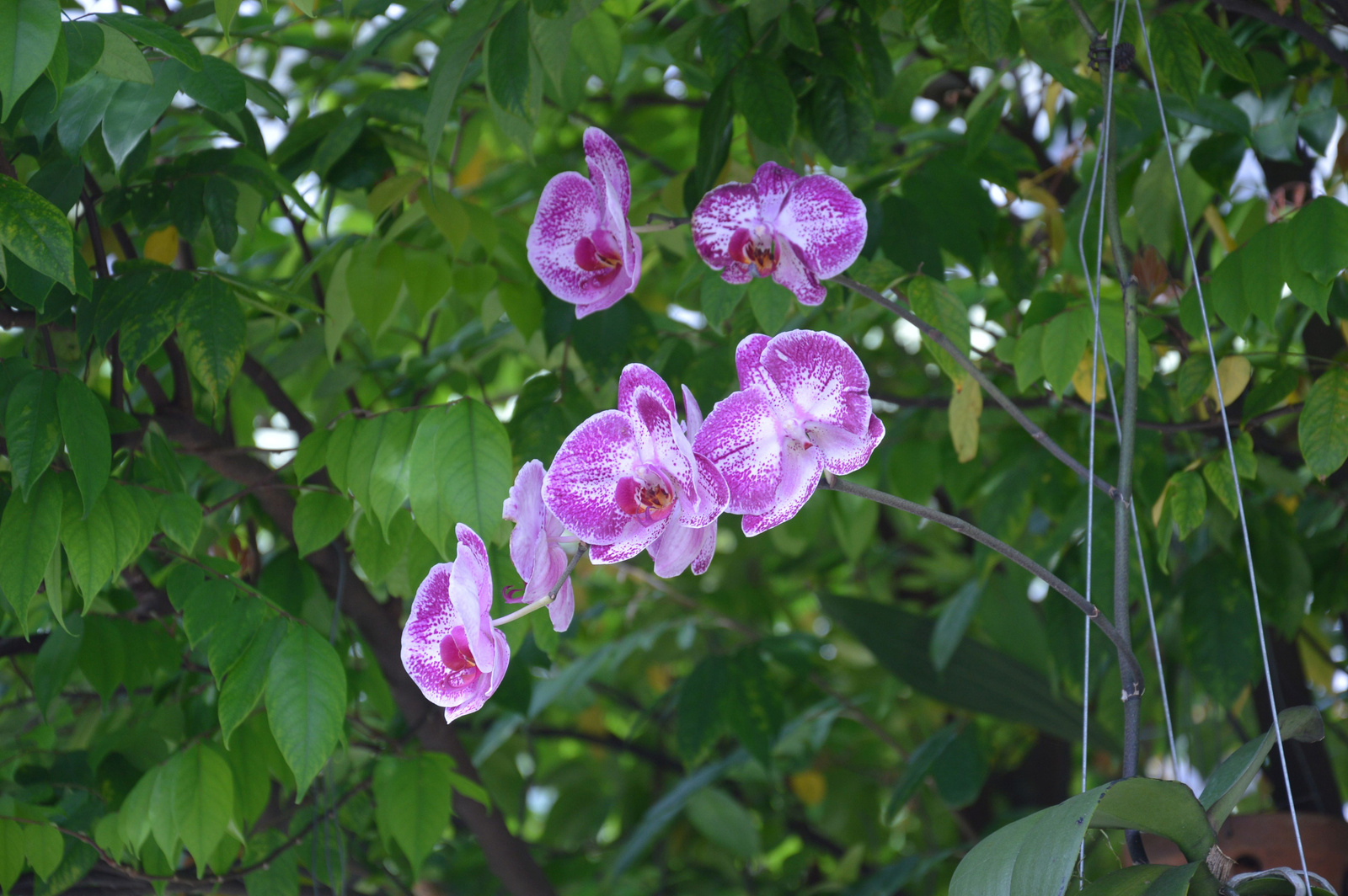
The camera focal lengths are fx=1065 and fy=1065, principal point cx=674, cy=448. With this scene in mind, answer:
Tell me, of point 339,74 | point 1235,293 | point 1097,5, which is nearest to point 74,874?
point 339,74

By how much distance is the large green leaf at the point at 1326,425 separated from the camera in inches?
29.4

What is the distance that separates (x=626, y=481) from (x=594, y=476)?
16 millimetres

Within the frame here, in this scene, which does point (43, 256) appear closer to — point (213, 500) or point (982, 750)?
point (213, 500)

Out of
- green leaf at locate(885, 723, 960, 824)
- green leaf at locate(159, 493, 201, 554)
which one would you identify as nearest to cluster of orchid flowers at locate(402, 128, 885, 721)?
green leaf at locate(159, 493, 201, 554)

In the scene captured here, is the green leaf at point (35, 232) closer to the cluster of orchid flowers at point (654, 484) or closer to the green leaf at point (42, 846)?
the cluster of orchid flowers at point (654, 484)

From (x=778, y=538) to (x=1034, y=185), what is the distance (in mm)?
590

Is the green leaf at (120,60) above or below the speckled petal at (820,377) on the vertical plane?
above

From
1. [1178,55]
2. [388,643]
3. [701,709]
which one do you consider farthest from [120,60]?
[701,709]

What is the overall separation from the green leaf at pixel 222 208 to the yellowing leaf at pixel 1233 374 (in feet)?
2.64

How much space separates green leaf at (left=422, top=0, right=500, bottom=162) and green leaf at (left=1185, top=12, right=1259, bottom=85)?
1.81ft

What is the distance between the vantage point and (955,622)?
1355 millimetres

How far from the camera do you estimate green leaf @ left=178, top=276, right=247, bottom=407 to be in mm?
812

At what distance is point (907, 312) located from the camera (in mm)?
635

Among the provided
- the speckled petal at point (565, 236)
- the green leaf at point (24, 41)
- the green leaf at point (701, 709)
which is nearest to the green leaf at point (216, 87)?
the green leaf at point (24, 41)
